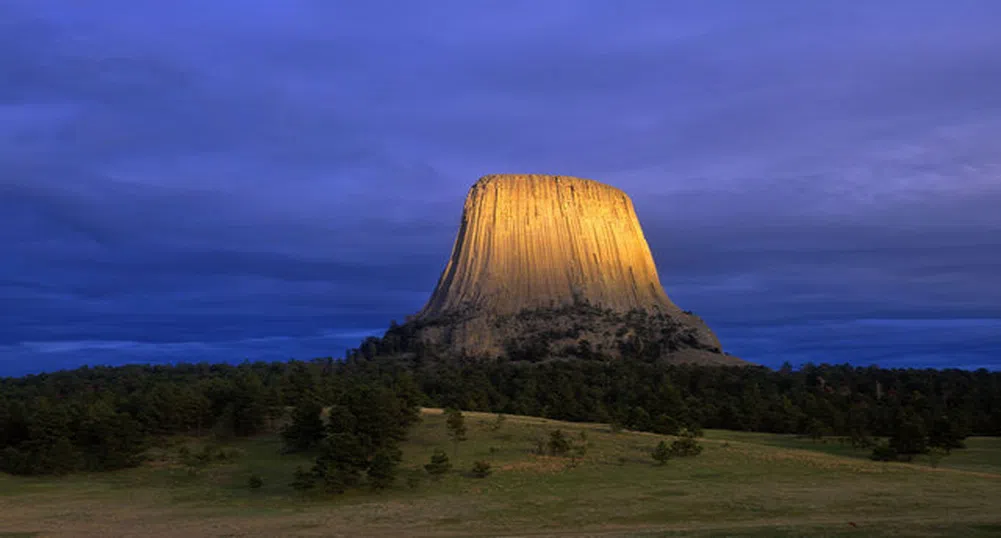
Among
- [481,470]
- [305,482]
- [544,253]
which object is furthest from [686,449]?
[544,253]

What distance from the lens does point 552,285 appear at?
324ft

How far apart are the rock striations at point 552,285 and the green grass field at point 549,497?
5259cm

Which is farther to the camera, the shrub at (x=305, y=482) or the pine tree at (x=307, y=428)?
the pine tree at (x=307, y=428)

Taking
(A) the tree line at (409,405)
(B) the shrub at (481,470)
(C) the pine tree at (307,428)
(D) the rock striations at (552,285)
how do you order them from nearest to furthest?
1. (B) the shrub at (481,470)
2. (A) the tree line at (409,405)
3. (C) the pine tree at (307,428)
4. (D) the rock striations at (552,285)

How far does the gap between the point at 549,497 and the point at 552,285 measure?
7489cm

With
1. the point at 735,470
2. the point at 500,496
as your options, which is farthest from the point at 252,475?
the point at 735,470

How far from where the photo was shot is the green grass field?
790 inches

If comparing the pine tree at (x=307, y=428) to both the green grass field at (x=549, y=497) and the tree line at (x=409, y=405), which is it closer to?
the tree line at (x=409, y=405)

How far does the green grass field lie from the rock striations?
52.6m

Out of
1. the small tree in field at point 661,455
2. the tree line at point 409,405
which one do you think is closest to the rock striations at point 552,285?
the tree line at point 409,405

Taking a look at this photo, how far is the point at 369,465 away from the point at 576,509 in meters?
7.86

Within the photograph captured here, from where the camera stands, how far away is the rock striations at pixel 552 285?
88125 millimetres

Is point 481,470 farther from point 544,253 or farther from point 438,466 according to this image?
point 544,253

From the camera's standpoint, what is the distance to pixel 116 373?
67.2 m
